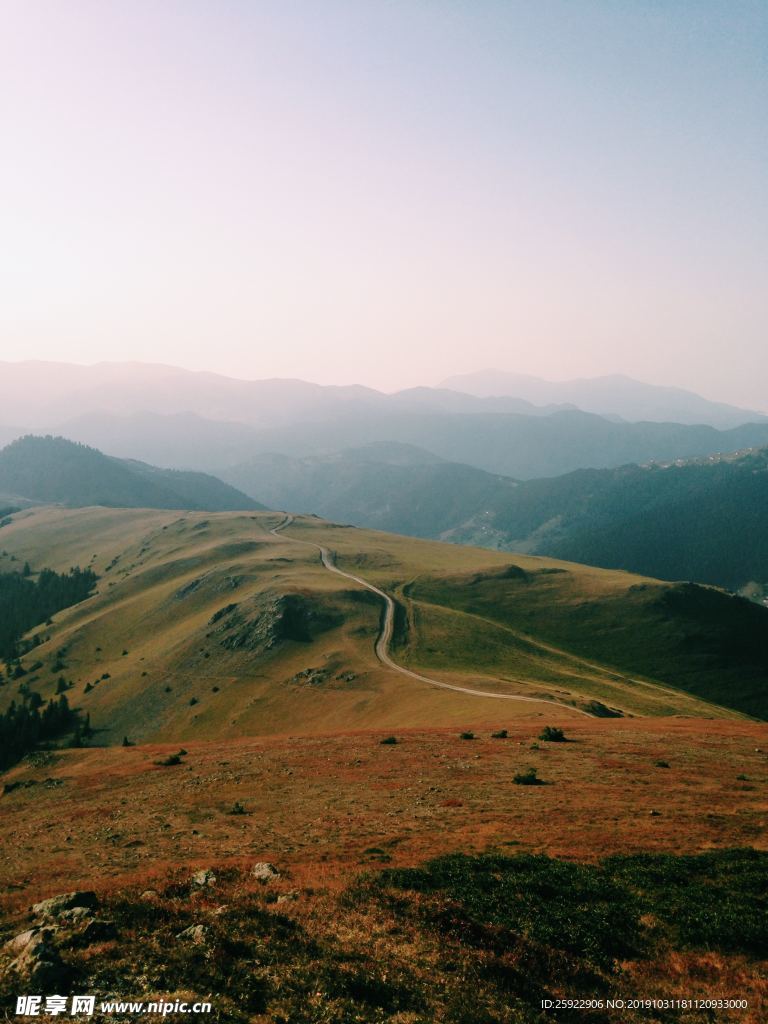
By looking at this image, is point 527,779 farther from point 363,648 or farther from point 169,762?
point 363,648

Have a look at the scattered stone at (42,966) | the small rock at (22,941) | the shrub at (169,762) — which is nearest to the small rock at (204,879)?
the small rock at (22,941)

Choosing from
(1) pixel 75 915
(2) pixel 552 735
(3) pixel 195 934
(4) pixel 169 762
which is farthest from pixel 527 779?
(4) pixel 169 762

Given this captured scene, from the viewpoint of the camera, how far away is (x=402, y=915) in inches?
787

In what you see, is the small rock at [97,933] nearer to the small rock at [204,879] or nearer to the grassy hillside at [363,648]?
the small rock at [204,879]

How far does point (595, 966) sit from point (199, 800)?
106 feet

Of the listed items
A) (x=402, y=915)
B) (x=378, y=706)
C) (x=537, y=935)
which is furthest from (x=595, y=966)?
(x=378, y=706)

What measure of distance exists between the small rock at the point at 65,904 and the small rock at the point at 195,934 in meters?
4.28

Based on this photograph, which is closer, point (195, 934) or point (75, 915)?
point (195, 934)

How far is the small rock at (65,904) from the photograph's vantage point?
19859 millimetres

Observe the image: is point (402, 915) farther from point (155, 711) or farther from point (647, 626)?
point (647, 626)

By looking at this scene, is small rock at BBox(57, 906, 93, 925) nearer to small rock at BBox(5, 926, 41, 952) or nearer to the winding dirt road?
small rock at BBox(5, 926, 41, 952)

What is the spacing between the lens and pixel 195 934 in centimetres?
1769

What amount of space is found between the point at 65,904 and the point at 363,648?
307 ft

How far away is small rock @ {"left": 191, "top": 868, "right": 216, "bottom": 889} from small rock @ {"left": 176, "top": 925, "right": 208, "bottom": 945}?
519 cm
